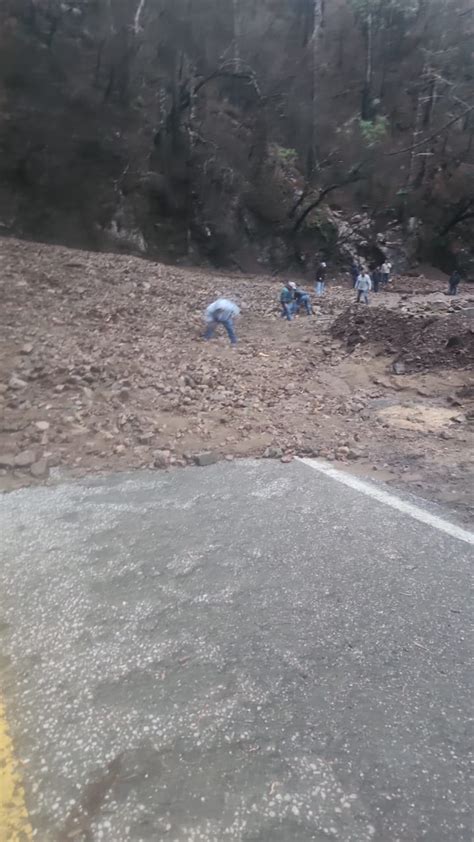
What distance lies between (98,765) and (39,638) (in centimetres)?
96

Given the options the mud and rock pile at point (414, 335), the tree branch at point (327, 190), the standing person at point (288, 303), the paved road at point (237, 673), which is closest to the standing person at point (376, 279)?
the tree branch at point (327, 190)

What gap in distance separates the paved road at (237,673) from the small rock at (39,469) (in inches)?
33.0

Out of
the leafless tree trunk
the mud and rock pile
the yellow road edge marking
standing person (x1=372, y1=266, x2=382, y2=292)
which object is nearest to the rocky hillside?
the leafless tree trunk

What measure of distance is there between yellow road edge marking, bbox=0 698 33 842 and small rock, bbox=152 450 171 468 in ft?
11.2

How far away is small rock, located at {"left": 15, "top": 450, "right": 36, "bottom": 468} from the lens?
562cm

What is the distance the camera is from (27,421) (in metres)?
6.34

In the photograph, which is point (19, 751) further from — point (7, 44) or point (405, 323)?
point (7, 44)

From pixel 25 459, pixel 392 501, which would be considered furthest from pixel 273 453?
pixel 25 459

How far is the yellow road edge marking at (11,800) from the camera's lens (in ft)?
6.72

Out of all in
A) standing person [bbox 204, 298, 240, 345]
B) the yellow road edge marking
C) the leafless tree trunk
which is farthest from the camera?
the leafless tree trunk

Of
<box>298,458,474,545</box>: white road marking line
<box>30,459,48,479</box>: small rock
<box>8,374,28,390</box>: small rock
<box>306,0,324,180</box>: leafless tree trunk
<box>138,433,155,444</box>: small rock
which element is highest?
<box>306,0,324,180</box>: leafless tree trunk

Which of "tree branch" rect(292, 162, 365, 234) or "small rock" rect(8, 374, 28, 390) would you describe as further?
"tree branch" rect(292, 162, 365, 234)

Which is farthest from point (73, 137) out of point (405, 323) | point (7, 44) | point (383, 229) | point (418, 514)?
point (418, 514)

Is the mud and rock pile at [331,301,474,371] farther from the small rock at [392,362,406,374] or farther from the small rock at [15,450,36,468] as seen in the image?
the small rock at [15,450,36,468]
